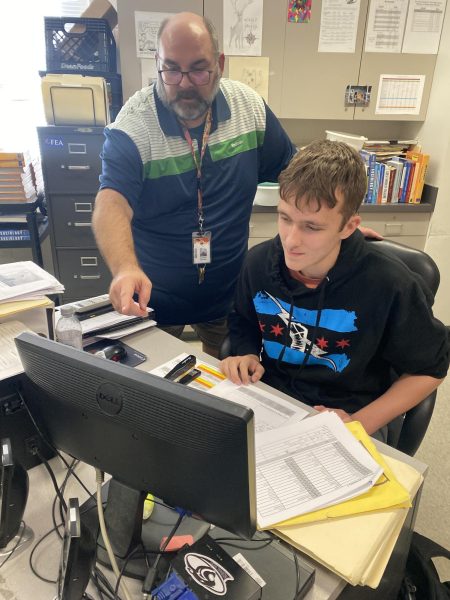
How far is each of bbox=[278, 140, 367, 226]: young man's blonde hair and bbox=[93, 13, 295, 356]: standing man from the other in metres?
0.49

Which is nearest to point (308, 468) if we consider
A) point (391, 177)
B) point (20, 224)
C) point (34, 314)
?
point (34, 314)

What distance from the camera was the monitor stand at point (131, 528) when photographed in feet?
2.39

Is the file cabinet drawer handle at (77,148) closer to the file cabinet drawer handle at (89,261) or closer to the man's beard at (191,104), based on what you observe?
the file cabinet drawer handle at (89,261)

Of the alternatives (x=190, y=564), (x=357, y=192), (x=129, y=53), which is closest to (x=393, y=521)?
(x=190, y=564)

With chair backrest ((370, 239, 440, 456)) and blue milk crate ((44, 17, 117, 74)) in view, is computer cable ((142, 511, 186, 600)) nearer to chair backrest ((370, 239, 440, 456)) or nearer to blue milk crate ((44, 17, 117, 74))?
chair backrest ((370, 239, 440, 456))

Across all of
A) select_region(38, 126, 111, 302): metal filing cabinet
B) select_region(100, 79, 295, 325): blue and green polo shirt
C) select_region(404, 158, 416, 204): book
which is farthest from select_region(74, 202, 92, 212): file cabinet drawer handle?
select_region(404, 158, 416, 204): book

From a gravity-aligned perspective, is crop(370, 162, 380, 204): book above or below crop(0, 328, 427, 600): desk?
above

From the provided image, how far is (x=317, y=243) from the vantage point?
1.11 m

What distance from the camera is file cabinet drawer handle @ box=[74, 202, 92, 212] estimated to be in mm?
2528

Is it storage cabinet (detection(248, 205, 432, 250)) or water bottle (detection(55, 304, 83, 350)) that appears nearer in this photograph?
water bottle (detection(55, 304, 83, 350))

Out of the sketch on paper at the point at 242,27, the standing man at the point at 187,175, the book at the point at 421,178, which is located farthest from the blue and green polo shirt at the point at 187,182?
the book at the point at 421,178

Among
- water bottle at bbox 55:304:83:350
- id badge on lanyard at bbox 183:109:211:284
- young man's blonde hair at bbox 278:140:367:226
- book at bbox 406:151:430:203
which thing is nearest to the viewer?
young man's blonde hair at bbox 278:140:367:226

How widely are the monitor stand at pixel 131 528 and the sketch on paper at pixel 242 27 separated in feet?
8.15

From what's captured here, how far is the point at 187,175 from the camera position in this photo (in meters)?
1.57
